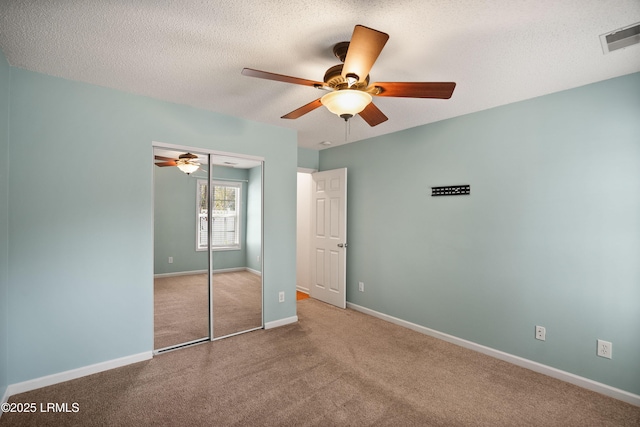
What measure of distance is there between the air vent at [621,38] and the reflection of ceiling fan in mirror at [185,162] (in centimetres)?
345

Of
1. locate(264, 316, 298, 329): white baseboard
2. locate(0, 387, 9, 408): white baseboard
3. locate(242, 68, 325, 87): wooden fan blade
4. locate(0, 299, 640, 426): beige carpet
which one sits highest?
locate(242, 68, 325, 87): wooden fan blade

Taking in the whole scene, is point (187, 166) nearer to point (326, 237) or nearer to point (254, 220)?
point (254, 220)

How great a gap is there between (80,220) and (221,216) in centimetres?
126

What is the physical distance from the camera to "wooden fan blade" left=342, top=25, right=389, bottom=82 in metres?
1.40

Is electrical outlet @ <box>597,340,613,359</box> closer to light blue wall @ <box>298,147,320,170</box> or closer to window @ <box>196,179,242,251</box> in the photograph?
window @ <box>196,179,242,251</box>

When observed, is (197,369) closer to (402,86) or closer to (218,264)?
(218,264)

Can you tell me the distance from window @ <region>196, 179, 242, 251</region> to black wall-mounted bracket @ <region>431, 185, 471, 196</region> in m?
2.33

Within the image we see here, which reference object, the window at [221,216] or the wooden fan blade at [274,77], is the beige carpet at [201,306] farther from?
the wooden fan blade at [274,77]

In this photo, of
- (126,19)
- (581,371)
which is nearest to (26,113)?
(126,19)

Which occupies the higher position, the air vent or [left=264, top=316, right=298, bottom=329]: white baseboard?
the air vent

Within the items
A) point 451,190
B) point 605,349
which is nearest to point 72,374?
point 451,190

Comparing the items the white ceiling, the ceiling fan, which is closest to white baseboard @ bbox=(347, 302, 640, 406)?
the white ceiling

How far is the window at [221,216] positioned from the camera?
3287 millimetres

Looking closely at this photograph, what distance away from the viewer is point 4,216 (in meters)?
2.22
